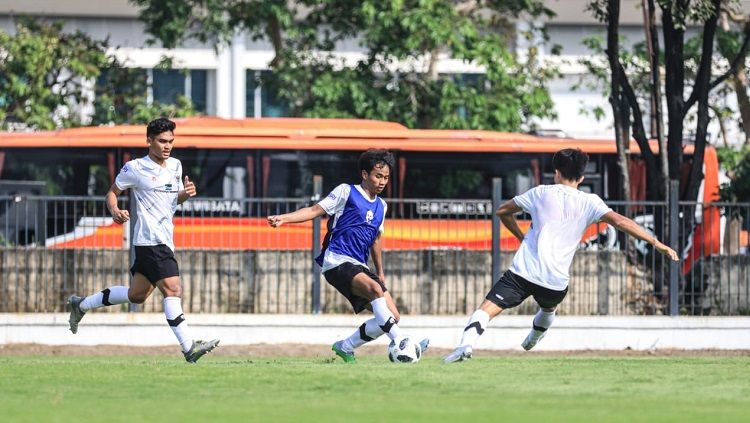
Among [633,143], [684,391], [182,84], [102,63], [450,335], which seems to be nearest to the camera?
[684,391]

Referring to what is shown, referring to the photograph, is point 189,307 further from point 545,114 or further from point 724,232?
point 545,114

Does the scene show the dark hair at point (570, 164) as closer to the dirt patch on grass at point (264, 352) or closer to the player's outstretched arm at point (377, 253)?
the player's outstretched arm at point (377, 253)

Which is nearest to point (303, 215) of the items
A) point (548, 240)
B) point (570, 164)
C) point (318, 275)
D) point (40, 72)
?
point (548, 240)

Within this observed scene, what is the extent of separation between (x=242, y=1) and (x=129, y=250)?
12.7 m

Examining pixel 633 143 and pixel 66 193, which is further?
pixel 633 143

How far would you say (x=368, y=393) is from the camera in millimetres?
9836

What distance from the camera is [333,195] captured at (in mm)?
12578

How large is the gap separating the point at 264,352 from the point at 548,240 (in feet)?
23.8

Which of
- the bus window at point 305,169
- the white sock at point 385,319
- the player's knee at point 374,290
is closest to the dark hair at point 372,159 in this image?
the player's knee at point 374,290

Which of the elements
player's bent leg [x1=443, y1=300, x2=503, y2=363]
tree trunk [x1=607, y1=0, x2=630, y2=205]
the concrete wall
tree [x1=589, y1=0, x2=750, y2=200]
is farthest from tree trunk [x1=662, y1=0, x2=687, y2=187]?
player's bent leg [x1=443, y1=300, x2=503, y2=363]

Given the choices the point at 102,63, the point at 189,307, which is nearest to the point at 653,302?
the point at 189,307

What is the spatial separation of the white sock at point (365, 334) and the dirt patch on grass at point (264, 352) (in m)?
4.98

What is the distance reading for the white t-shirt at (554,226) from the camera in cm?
1202

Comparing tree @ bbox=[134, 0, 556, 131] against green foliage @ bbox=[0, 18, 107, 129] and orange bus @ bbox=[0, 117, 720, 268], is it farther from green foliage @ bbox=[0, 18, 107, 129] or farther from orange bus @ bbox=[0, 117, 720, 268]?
orange bus @ bbox=[0, 117, 720, 268]
